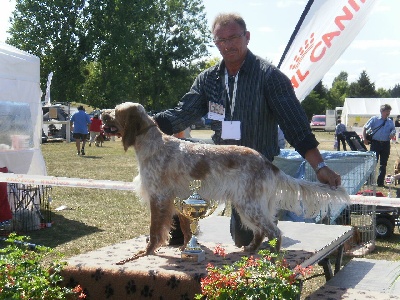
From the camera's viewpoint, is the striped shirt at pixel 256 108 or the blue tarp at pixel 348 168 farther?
the blue tarp at pixel 348 168

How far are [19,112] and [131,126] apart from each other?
550 cm

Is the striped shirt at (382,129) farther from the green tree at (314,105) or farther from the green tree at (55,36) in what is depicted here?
the green tree at (314,105)

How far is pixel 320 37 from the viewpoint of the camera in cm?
558

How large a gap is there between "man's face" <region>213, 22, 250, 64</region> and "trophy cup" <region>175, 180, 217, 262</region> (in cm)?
84

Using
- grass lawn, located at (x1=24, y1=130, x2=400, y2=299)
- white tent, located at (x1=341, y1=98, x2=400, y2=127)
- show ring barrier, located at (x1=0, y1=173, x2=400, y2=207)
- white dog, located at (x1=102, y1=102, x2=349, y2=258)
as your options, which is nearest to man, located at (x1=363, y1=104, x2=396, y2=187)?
grass lawn, located at (x1=24, y1=130, x2=400, y2=299)

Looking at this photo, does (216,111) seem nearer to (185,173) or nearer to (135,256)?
(185,173)

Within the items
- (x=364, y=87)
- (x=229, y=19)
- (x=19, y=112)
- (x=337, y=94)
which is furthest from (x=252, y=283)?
(x=337, y=94)

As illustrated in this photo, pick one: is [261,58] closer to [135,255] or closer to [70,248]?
[135,255]

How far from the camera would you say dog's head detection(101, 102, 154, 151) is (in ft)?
9.37

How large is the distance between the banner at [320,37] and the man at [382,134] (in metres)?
6.43

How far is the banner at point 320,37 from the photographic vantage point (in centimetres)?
534

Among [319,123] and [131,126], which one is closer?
[131,126]

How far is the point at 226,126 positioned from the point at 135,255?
A: 91 cm

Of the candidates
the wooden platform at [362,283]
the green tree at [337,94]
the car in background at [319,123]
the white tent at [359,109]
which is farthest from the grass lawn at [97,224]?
the green tree at [337,94]
